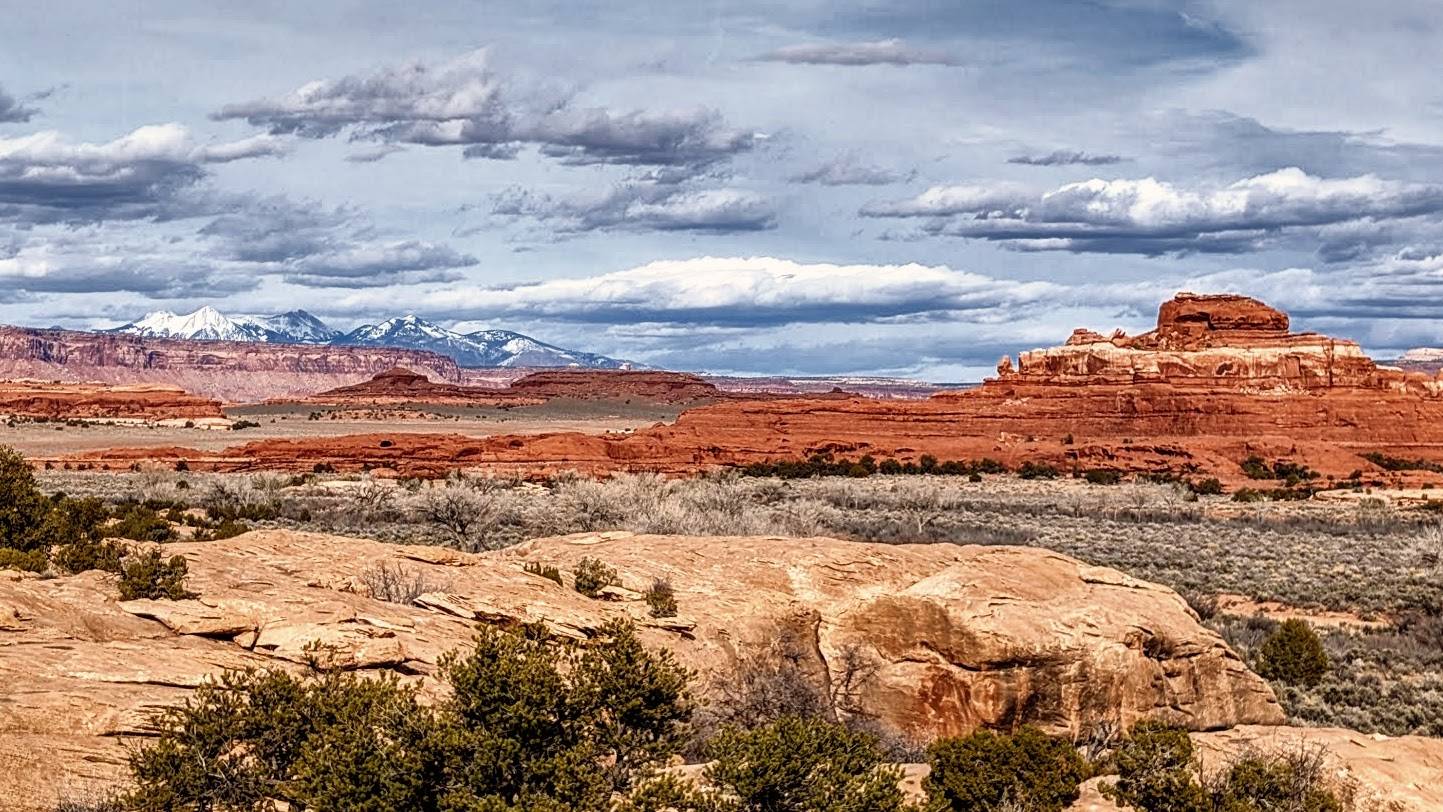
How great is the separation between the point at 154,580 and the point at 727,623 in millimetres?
6875

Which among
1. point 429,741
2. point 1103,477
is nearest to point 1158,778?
point 429,741

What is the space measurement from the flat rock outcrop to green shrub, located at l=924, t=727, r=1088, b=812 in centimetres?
457

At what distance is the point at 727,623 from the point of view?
16.8 metres

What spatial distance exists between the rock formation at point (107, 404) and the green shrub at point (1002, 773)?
115 meters

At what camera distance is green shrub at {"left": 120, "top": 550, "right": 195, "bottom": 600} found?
526 inches

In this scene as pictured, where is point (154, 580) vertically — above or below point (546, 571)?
above

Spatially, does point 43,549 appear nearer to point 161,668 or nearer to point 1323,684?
point 161,668

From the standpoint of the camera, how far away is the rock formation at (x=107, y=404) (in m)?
115

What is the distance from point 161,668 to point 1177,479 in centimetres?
5949

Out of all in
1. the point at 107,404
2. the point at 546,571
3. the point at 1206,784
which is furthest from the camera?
the point at 107,404

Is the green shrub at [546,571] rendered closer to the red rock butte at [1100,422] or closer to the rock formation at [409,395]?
the red rock butte at [1100,422]

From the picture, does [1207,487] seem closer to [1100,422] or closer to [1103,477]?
[1103,477]

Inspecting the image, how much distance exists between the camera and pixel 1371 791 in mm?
11391

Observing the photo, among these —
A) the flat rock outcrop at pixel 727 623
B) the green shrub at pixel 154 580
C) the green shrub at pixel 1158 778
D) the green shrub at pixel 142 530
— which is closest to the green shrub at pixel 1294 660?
the flat rock outcrop at pixel 727 623
